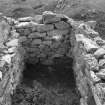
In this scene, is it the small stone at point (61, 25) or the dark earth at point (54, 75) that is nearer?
the dark earth at point (54, 75)

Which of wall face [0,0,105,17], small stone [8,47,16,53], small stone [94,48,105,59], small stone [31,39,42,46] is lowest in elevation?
small stone [31,39,42,46]

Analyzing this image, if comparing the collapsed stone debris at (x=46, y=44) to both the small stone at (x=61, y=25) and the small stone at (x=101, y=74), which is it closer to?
the small stone at (x=61, y=25)

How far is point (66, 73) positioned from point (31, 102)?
2.15 metres

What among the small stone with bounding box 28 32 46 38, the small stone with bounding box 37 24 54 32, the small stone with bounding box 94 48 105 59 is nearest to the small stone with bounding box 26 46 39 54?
the small stone with bounding box 28 32 46 38

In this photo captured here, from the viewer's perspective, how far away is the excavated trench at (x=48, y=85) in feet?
20.7

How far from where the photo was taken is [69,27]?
8125 mm

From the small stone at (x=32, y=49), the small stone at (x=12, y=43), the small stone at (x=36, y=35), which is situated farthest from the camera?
the small stone at (x=32, y=49)

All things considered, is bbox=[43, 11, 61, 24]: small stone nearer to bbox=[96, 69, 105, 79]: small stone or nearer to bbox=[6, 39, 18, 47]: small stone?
bbox=[6, 39, 18, 47]: small stone

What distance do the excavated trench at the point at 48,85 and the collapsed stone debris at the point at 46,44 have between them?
0.87 feet

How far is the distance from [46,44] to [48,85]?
1.71m

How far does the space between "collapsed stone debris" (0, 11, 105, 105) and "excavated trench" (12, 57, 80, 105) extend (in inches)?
10.5

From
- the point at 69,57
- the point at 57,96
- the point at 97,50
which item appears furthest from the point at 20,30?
the point at 97,50

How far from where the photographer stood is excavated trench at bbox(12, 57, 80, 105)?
632cm

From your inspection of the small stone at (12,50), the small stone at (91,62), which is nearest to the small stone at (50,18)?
the small stone at (12,50)
